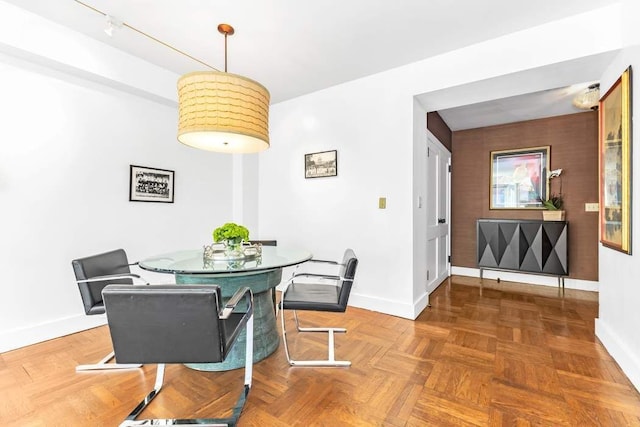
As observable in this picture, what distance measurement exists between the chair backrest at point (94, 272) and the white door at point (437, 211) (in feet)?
10.6

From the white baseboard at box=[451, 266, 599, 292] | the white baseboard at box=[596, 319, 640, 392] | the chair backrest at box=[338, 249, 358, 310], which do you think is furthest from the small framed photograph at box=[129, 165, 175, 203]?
the white baseboard at box=[451, 266, 599, 292]

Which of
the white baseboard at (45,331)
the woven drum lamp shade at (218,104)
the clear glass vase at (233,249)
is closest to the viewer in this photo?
the woven drum lamp shade at (218,104)

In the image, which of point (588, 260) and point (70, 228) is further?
point (588, 260)

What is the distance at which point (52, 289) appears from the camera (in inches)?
101

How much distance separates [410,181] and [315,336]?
1.75 metres

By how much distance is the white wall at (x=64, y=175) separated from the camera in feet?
7.73

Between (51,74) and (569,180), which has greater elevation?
(51,74)

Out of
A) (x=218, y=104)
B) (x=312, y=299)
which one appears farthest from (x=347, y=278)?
(x=218, y=104)

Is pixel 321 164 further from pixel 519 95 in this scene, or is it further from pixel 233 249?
pixel 519 95

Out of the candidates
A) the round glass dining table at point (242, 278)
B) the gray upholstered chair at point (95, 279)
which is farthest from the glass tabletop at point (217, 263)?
the gray upholstered chair at point (95, 279)

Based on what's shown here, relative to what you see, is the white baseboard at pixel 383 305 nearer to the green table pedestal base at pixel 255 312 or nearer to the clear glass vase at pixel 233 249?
the green table pedestal base at pixel 255 312

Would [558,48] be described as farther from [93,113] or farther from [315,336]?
[93,113]

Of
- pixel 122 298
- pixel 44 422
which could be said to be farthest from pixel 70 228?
pixel 122 298

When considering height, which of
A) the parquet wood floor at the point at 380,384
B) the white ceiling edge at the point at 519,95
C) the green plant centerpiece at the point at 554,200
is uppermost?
the white ceiling edge at the point at 519,95
